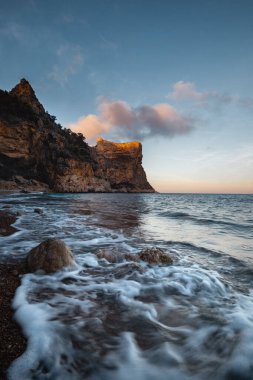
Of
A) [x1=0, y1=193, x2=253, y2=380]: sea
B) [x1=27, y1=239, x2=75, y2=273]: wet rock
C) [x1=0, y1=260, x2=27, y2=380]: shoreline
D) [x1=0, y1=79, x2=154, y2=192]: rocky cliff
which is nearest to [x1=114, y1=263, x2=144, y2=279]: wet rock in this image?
[x1=0, y1=193, x2=253, y2=380]: sea

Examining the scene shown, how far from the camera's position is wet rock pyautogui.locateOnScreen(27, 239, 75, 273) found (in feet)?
12.4

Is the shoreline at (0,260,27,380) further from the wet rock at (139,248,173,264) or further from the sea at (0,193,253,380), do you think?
the wet rock at (139,248,173,264)

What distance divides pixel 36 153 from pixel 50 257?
5353 centimetres

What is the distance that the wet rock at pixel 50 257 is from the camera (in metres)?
3.78

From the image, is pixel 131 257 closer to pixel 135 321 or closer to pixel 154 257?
pixel 154 257

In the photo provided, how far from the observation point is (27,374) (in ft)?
5.57

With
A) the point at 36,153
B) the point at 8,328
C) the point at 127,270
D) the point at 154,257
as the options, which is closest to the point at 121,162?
the point at 36,153

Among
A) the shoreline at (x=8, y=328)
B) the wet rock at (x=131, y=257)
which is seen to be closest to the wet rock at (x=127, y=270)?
the wet rock at (x=131, y=257)

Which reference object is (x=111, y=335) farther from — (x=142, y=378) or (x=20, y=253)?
(x=20, y=253)

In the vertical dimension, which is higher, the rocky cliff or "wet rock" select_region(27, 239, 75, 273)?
the rocky cliff

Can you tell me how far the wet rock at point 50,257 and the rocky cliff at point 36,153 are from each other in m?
46.5

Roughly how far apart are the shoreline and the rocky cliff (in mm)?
46893

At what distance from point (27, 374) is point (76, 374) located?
36 centimetres

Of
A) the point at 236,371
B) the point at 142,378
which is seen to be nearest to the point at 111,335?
the point at 142,378
